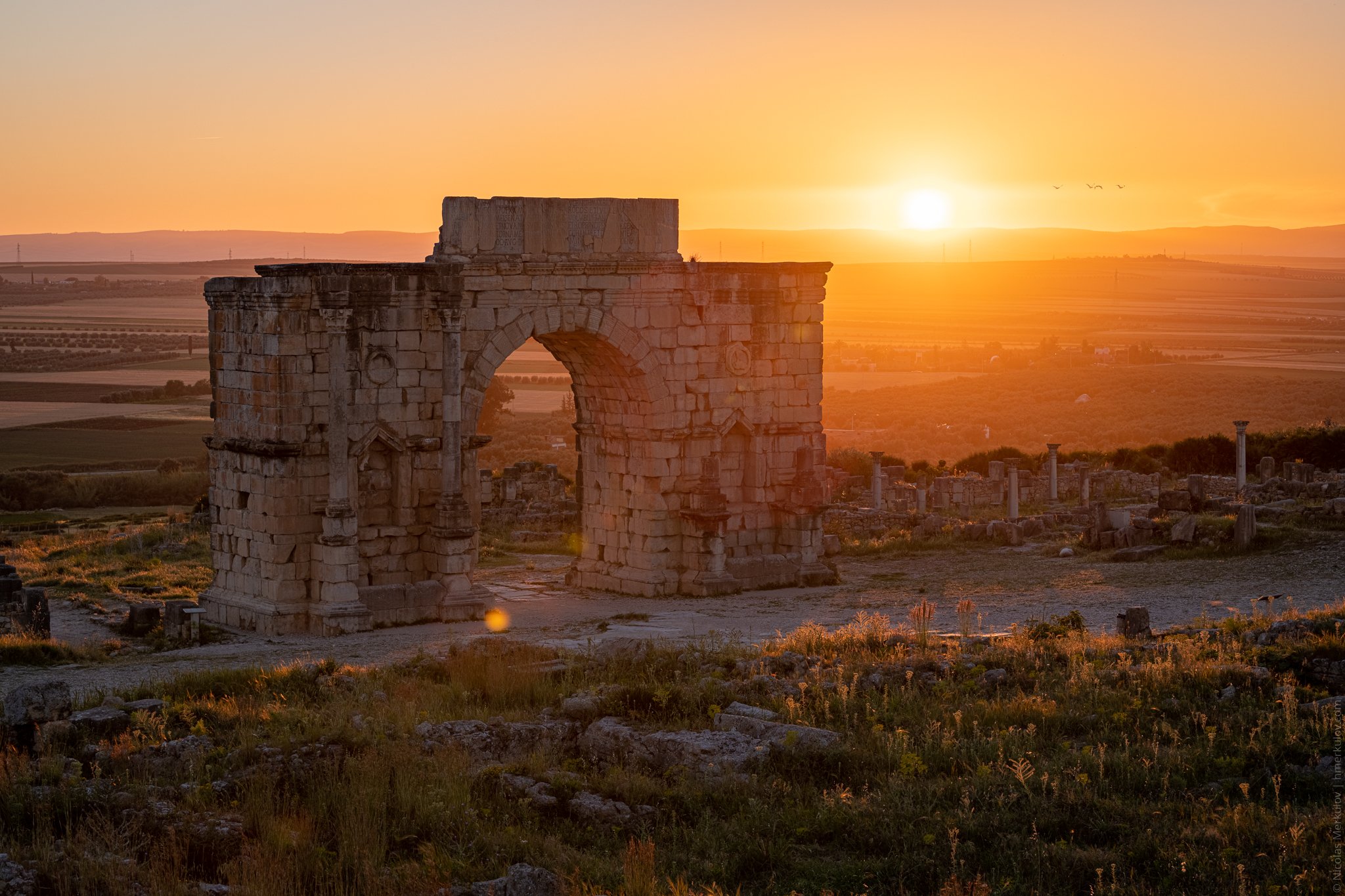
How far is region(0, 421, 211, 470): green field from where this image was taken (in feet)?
160

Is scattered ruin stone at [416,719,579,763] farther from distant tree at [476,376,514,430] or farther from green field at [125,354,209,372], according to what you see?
green field at [125,354,209,372]

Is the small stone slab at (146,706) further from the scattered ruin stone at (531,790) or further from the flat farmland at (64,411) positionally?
the flat farmland at (64,411)

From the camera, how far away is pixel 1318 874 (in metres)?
9.36

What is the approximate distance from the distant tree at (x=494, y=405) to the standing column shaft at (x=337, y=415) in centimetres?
2573

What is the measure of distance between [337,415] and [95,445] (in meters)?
35.7

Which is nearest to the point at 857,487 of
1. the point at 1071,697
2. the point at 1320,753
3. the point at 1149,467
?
the point at 1149,467

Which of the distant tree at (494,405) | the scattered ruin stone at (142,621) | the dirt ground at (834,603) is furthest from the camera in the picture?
the distant tree at (494,405)

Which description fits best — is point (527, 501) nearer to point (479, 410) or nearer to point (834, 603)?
point (479, 410)

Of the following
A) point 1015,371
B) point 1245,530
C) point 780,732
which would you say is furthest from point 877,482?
point 1015,371

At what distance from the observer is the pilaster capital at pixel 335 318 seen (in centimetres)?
1948

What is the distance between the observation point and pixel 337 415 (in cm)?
1964

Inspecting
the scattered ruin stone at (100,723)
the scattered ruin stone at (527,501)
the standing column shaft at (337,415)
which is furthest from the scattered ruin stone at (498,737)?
the scattered ruin stone at (527,501)

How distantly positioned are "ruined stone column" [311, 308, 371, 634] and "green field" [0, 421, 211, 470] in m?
30.3

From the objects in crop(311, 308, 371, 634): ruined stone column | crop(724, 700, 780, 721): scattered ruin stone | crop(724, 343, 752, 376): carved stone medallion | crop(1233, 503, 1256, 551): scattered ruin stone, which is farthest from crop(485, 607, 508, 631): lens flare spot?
Answer: crop(1233, 503, 1256, 551): scattered ruin stone
